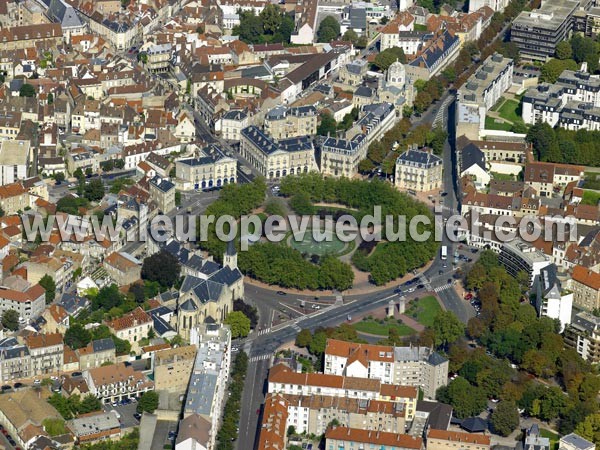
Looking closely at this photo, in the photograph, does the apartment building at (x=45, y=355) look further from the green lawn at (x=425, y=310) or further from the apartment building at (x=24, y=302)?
the green lawn at (x=425, y=310)

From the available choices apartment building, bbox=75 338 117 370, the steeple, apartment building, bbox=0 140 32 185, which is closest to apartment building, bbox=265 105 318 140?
apartment building, bbox=0 140 32 185

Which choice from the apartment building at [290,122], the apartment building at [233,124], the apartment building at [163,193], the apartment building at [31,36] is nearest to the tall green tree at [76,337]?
the apartment building at [163,193]

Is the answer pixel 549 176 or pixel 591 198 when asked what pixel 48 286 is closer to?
pixel 549 176

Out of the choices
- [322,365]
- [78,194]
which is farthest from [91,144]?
[322,365]

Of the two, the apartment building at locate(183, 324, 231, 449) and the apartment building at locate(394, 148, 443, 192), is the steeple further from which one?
the apartment building at locate(394, 148, 443, 192)

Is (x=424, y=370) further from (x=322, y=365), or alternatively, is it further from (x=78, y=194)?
(x=78, y=194)

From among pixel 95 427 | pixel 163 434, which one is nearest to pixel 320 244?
pixel 163 434
